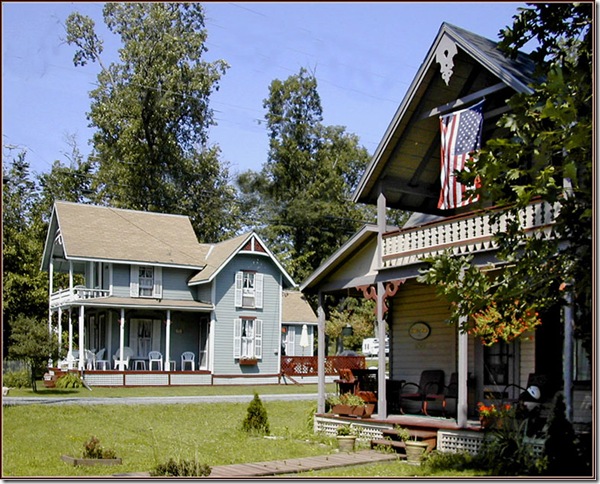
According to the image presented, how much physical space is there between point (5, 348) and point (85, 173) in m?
15.4

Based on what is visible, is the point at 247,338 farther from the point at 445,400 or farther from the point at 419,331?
the point at 445,400

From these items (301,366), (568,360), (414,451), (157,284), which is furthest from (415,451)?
(301,366)

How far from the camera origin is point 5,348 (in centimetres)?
3006

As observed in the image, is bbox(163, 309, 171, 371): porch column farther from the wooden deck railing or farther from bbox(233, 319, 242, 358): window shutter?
the wooden deck railing

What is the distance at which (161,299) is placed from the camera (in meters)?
35.9

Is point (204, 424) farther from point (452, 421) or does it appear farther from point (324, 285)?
point (452, 421)

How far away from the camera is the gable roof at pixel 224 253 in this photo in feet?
119

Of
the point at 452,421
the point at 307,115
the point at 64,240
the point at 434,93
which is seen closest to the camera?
the point at 452,421

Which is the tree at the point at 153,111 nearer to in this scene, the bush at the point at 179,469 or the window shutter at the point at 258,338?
the window shutter at the point at 258,338

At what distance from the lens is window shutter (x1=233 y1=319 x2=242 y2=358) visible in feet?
122

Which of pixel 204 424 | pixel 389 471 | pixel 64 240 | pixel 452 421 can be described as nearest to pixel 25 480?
pixel 389 471

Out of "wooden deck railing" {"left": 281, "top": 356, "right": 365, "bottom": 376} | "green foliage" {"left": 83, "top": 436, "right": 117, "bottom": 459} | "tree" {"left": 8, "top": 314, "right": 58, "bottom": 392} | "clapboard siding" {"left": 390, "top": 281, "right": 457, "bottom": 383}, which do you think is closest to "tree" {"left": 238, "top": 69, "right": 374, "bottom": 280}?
"wooden deck railing" {"left": 281, "top": 356, "right": 365, "bottom": 376}

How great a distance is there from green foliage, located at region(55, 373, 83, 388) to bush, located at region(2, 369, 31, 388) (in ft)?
4.04

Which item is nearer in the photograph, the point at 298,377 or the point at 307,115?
the point at 298,377
